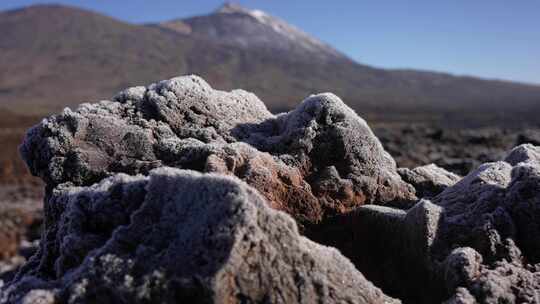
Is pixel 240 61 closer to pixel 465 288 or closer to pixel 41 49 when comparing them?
pixel 41 49

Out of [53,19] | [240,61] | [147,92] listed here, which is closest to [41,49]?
[53,19]

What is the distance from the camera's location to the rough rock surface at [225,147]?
8.75 ft

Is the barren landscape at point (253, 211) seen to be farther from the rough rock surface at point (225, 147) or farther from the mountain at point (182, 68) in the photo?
the mountain at point (182, 68)

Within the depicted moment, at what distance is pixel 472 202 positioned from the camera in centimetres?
253

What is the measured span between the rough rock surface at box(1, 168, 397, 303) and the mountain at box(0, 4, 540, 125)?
94.3 meters

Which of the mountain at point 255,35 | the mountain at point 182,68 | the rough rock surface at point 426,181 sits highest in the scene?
the rough rock surface at point 426,181

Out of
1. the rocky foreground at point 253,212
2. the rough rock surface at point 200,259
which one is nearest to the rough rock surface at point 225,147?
the rocky foreground at point 253,212

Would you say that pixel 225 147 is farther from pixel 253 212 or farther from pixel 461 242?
pixel 461 242

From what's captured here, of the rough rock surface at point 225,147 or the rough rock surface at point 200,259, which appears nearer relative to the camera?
the rough rock surface at point 200,259

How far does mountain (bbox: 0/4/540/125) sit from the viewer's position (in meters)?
110

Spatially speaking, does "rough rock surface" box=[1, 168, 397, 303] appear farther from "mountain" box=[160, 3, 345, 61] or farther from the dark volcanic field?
"mountain" box=[160, 3, 345, 61]

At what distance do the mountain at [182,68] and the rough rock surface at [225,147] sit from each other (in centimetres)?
9321

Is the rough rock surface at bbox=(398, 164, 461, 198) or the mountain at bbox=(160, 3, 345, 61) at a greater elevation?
the rough rock surface at bbox=(398, 164, 461, 198)

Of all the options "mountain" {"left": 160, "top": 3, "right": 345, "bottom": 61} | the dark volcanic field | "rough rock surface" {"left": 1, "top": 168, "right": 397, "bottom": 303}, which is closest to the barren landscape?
"rough rock surface" {"left": 1, "top": 168, "right": 397, "bottom": 303}
